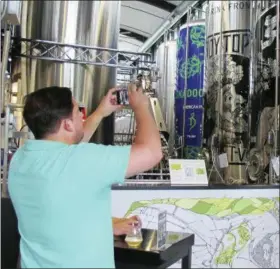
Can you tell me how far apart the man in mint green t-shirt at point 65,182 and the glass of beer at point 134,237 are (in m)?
0.32

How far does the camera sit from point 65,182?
2.96ft

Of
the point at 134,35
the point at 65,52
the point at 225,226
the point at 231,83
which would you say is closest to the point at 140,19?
the point at 134,35

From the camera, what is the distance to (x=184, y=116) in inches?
142

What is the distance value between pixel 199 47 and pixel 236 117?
1.25 m

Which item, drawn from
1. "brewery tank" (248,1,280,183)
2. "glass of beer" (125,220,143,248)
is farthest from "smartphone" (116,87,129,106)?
"brewery tank" (248,1,280,183)

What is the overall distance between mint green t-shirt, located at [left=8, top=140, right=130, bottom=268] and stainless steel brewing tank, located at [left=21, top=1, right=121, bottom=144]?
243 cm

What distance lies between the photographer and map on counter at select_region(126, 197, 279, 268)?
1.99 meters

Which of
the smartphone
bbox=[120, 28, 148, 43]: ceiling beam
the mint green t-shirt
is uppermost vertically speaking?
bbox=[120, 28, 148, 43]: ceiling beam

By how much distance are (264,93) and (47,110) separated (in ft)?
5.93

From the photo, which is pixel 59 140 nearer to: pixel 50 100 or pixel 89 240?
pixel 50 100

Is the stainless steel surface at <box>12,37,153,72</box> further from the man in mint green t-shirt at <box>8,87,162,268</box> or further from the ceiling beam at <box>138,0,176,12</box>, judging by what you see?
the man in mint green t-shirt at <box>8,87,162,268</box>

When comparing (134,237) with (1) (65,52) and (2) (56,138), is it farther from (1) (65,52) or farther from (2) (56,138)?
(1) (65,52)

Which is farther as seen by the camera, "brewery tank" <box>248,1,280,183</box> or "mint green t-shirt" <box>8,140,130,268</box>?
"brewery tank" <box>248,1,280,183</box>

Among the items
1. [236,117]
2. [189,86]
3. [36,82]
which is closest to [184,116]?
[189,86]
